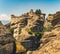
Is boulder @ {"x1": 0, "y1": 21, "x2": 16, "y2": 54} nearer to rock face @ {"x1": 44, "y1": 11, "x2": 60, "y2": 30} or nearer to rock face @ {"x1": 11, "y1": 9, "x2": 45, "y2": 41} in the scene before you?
rock face @ {"x1": 11, "y1": 9, "x2": 45, "y2": 41}

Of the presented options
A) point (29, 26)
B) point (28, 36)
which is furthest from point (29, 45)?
point (29, 26)

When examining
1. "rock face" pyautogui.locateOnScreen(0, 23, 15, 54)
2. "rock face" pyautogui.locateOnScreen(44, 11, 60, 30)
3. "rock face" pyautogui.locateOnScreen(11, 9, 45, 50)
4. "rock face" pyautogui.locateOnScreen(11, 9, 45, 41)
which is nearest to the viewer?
"rock face" pyautogui.locateOnScreen(0, 23, 15, 54)

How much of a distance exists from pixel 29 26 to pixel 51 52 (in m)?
97.7

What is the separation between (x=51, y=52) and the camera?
2877cm

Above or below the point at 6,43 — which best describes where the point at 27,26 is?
below

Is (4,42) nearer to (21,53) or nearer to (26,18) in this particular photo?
(21,53)

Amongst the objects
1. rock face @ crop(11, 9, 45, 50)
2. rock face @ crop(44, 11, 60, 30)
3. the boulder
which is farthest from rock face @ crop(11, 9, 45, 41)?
the boulder

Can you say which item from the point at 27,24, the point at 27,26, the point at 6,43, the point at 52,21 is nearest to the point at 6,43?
the point at 6,43

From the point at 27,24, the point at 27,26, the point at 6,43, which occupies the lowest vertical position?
the point at 27,26

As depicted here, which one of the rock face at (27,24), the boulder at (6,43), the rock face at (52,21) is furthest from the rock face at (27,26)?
the boulder at (6,43)

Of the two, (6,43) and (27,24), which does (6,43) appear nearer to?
(6,43)

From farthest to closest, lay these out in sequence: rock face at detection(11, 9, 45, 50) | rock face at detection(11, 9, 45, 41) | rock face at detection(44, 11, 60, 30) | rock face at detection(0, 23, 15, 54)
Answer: rock face at detection(11, 9, 45, 41) < rock face at detection(44, 11, 60, 30) < rock face at detection(11, 9, 45, 50) < rock face at detection(0, 23, 15, 54)

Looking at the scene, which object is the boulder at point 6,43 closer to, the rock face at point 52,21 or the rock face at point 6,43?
the rock face at point 6,43

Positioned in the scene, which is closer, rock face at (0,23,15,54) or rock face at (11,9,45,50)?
rock face at (0,23,15,54)
